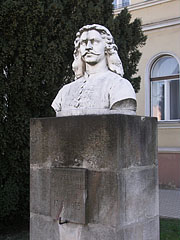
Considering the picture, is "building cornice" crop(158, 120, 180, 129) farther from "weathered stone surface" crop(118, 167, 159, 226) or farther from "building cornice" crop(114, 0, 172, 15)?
"weathered stone surface" crop(118, 167, 159, 226)

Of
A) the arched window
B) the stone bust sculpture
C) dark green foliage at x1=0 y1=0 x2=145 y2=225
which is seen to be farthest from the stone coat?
the arched window

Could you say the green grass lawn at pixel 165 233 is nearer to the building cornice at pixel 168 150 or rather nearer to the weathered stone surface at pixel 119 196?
the weathered stone surface at pixel 119 196

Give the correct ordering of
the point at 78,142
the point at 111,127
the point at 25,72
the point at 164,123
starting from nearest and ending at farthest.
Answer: the point at 111,127 → the point at 78,142 → the point at 25,72 → the point at 164,123

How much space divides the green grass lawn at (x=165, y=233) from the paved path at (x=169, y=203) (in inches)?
28.9

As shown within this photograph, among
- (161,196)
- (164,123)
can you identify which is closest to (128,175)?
(161,196)

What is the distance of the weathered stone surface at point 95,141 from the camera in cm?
329

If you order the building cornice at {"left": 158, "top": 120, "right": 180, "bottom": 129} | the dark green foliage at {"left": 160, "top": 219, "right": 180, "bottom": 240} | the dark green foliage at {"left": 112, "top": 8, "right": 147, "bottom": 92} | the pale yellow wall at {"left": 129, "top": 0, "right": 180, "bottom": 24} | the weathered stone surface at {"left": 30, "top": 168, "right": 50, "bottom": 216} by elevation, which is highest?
the pale yellow wall at {"left": 129, "top": 0, "right": 180, "bottom": 24}

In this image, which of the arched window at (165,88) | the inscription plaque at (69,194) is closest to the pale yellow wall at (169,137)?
the arched window at (165,88)

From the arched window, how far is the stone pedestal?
730 cm

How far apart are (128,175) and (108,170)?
0.21 meters

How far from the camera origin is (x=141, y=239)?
3541mm

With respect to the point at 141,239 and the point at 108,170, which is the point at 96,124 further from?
the point at 141,239

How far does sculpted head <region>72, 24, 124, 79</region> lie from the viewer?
3701 mm

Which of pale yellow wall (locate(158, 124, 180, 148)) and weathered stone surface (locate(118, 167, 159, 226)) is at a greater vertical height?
pale yellow wall (locate(158, 124, 180, 148))
